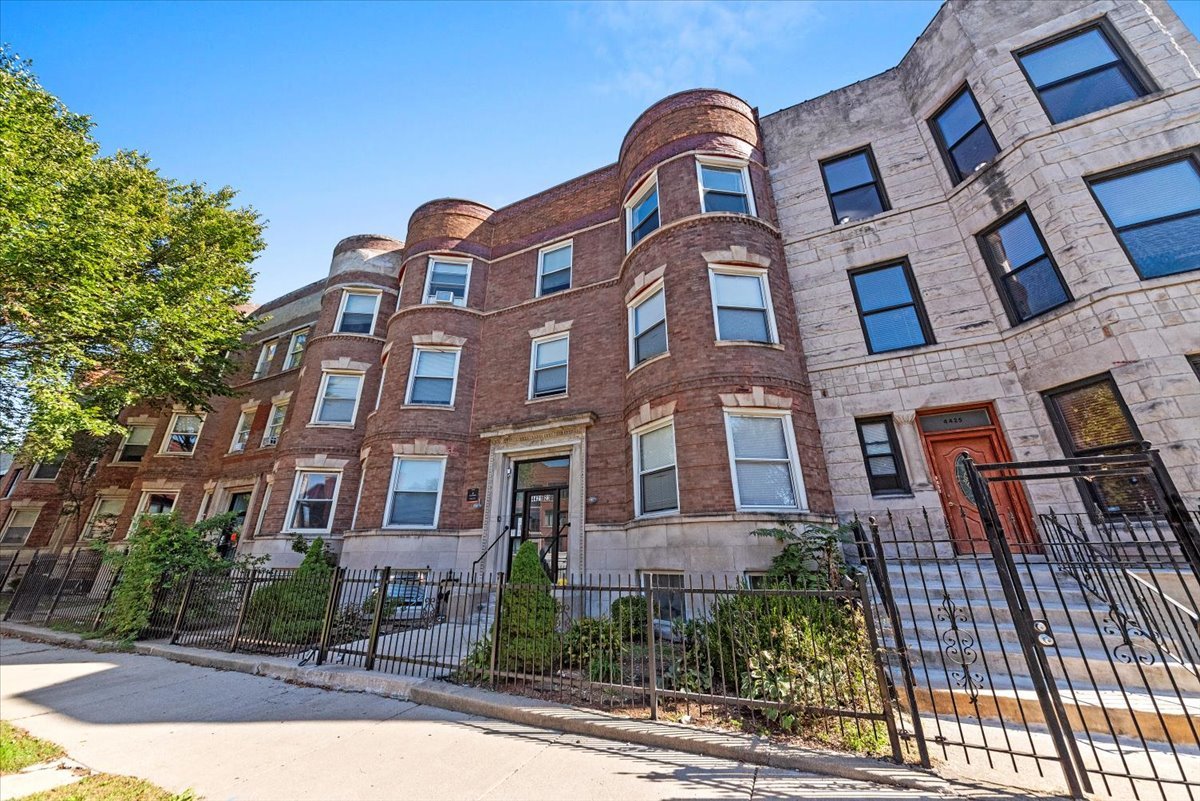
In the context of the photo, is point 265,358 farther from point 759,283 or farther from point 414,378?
point 759,283

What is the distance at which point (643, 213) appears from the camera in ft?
41.0

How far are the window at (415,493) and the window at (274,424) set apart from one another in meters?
7.80

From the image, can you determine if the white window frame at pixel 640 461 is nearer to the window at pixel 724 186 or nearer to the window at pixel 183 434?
the window at pixel 724 186

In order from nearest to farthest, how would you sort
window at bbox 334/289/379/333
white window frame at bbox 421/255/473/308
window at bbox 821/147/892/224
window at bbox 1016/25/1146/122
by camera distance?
1. window at bbox 1016/25/1146/122
2. window at bbox 821/147/892/224
3. white window frame at bbox 421/255/473/308
4. window at bbox 334/289/379/333

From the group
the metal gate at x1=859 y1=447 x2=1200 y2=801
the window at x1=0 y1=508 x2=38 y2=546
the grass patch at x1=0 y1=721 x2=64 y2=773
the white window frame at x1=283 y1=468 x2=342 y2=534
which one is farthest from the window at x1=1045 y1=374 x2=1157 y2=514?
the window at x1=0 y1=508 x2=38 y2=546

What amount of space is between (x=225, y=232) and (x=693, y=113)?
18.1 meters

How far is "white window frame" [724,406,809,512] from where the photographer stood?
332 inches

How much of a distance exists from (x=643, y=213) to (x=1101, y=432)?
1031 cm

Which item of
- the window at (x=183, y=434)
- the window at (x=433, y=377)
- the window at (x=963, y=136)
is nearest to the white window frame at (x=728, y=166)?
the window at (x=963, y=136)

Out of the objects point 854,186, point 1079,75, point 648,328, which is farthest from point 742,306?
point 1079,75

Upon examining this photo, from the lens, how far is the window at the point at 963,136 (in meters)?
9.82

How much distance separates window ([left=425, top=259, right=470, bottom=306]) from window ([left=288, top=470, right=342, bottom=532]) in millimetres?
6362

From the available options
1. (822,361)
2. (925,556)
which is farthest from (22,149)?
(925,556)

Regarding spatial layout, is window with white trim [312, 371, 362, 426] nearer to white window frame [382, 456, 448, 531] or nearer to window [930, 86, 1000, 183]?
white window frame [382, 456, 448, 531]
